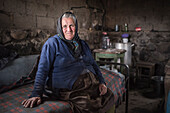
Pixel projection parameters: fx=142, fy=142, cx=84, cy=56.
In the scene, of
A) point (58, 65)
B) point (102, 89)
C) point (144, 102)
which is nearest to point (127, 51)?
point (144, 102)

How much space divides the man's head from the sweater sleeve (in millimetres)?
228

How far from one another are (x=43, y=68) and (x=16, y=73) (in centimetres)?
58

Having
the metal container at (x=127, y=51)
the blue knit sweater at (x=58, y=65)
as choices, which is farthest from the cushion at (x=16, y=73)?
the metal container at (x=127, y=51)

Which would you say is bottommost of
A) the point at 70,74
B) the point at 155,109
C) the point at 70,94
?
the point at 155,109

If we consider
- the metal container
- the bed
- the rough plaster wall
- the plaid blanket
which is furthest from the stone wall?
the plaid blanket

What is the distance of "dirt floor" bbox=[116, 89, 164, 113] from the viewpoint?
254 cm

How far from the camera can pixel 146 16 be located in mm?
4176

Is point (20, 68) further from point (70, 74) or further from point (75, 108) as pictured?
point (75, 108)

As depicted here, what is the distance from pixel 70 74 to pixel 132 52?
11.2ft

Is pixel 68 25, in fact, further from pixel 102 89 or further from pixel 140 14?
pixel 140 14

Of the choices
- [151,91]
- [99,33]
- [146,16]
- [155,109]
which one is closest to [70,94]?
[155,109]

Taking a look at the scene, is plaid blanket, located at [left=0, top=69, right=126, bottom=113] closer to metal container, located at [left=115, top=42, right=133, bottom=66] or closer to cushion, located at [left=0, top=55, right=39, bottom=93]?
cushion, located at [left=0, top=55, right=39, bottom=93]

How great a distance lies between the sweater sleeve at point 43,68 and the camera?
1.27 metres

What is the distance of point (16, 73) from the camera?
1.72 meters
